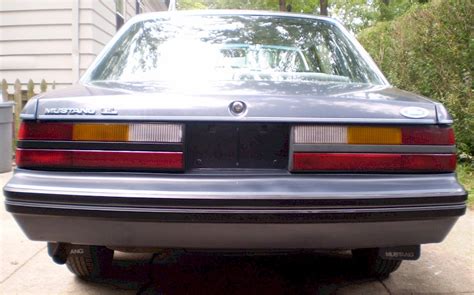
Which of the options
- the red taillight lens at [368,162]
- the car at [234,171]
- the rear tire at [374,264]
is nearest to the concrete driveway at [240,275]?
the rear tire at [374,264]

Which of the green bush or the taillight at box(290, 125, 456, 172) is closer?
the taillight at box(290, 125, 456, 172)

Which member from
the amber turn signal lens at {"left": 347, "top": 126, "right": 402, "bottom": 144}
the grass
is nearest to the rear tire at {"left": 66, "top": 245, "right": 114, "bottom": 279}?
the amber turn signal lens at {"left": 347, "top": 126, "right": 402, "bottom": 144}

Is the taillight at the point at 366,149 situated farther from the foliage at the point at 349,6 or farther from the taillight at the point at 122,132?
the foliage at the point at 349,6

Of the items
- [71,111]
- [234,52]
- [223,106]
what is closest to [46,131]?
[71,111]

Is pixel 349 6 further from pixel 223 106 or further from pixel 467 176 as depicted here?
pixel 223 106

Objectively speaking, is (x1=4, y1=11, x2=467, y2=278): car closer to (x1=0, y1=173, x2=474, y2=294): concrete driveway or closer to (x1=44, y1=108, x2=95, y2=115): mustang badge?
(x1=44, y1=108, x2=95, y2=115): mustang badge

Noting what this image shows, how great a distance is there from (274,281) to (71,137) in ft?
5.29

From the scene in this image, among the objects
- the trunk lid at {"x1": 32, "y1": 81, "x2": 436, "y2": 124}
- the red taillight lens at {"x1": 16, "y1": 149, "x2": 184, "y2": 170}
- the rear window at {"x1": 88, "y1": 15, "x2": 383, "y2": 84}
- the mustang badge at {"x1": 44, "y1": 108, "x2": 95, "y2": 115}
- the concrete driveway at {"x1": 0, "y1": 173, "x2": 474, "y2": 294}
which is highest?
the rear window at {"x1": 88, "y1": 15, "x2": 383, "y2": 84}

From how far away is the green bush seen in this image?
6121 millimetres

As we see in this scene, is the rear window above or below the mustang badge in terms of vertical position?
above

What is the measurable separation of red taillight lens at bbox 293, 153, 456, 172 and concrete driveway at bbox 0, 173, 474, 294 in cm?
108

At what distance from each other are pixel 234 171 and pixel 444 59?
503 centimetres

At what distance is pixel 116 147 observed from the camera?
225 centimetres

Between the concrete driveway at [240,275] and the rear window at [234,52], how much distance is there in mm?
1142
